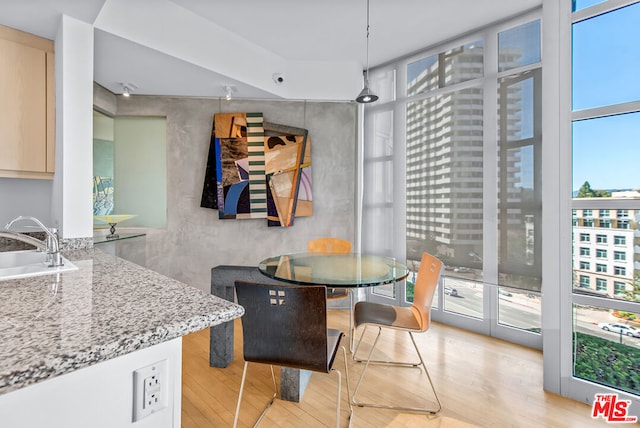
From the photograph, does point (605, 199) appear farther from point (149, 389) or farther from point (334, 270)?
point (149, 389)

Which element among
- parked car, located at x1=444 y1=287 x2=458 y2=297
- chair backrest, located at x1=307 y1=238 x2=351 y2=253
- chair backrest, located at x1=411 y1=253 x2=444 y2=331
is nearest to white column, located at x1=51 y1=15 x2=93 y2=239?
chair backrest, located at x1=307 y1=238 x2=351 y2=253

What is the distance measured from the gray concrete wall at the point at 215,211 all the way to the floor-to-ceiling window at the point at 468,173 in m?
0.34

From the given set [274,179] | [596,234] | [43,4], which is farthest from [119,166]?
[596,234]

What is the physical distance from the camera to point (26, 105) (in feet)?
6.25

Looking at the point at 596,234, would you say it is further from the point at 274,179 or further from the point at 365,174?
the point at 274,179

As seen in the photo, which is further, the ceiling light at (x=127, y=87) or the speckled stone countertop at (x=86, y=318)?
the ceiling light at (x=127, y=87)

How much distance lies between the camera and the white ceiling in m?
2.24

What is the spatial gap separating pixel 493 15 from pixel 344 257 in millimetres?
2446

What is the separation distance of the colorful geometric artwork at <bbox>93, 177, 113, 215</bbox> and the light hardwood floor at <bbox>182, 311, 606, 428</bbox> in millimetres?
1689

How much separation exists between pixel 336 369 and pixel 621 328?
168 cm

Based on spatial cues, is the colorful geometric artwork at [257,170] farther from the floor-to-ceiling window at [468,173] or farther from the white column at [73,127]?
the white column at [73,127]

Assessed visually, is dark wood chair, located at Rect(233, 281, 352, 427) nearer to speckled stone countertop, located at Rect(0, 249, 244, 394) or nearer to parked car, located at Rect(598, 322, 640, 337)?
speckled stone countertop, located at Rect(0, 249, 244, 394)

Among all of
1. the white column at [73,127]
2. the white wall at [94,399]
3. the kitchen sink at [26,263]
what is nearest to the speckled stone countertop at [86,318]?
the white wall at [94,399]

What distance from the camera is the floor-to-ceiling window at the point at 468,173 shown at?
275 cm
